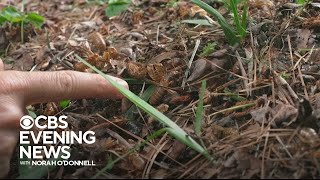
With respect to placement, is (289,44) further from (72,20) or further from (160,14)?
(72,20)

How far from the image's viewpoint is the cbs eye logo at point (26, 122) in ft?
4.57

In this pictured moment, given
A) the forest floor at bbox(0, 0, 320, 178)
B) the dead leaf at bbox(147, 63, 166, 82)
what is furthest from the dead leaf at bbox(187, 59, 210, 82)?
the dead leaf at bbox(147, 63, 166, 82)

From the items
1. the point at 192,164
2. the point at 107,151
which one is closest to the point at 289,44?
the point at 192,164

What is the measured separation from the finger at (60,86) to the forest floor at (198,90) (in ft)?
0.33

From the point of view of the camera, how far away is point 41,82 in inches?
58.3

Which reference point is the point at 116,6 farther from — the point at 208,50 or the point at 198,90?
the point at 198,90

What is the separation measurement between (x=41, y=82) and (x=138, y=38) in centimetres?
74

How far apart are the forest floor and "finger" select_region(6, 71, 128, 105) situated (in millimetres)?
100

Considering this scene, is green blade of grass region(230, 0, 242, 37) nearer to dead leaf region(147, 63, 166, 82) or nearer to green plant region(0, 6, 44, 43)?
dead leaf region(147, 63, 166, 82)

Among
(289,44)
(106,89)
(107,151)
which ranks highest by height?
(289,44)

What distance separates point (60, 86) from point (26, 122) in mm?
186

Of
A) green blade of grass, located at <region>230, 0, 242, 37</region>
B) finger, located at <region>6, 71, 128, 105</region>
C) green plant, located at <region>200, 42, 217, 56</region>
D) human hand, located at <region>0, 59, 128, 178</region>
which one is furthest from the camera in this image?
green plant, located at <region>200, 42, 217, 56</region>

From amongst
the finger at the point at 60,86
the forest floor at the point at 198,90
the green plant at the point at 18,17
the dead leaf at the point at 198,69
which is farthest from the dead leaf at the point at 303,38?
the green plant at the point at 18,17

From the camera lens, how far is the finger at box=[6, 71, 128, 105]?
57.9 inches
